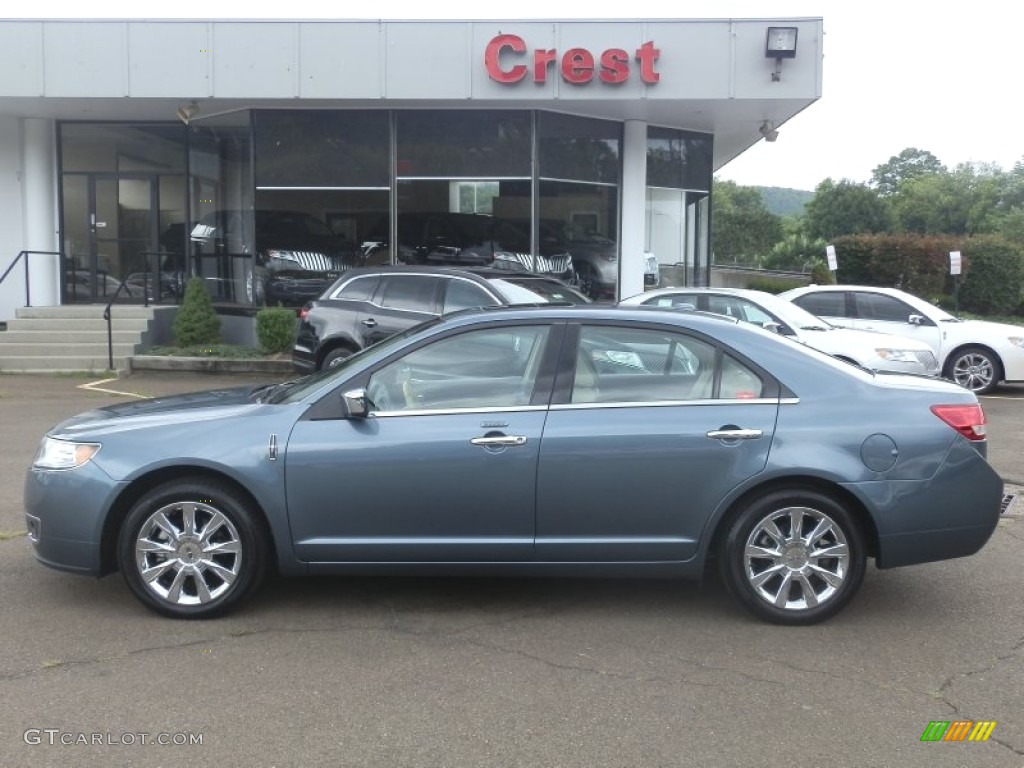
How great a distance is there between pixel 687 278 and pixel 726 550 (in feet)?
54.0

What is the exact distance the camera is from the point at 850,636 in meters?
4.91

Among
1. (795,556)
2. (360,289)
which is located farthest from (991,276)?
(795,556)

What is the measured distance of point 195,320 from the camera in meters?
17.2

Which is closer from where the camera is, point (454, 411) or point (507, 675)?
point (507, 675)

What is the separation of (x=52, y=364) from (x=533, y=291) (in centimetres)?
882

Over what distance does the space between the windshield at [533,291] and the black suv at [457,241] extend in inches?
208

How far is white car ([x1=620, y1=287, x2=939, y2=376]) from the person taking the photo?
11.6 metres

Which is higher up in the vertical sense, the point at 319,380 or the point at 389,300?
the point at 389,300

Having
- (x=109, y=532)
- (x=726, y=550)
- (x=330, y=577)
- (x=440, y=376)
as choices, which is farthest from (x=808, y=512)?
(x=109, y=532)

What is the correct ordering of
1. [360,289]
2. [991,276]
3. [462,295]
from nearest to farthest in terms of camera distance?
[462,295], [360,289], [991,276]

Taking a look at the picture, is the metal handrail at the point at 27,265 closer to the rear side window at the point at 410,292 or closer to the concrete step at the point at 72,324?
the concrete step at the point at 72,324

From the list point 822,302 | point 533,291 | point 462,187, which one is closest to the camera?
point 533,291

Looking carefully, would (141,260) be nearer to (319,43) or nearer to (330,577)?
(319,43)

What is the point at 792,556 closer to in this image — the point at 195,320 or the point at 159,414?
the point at 159,414
